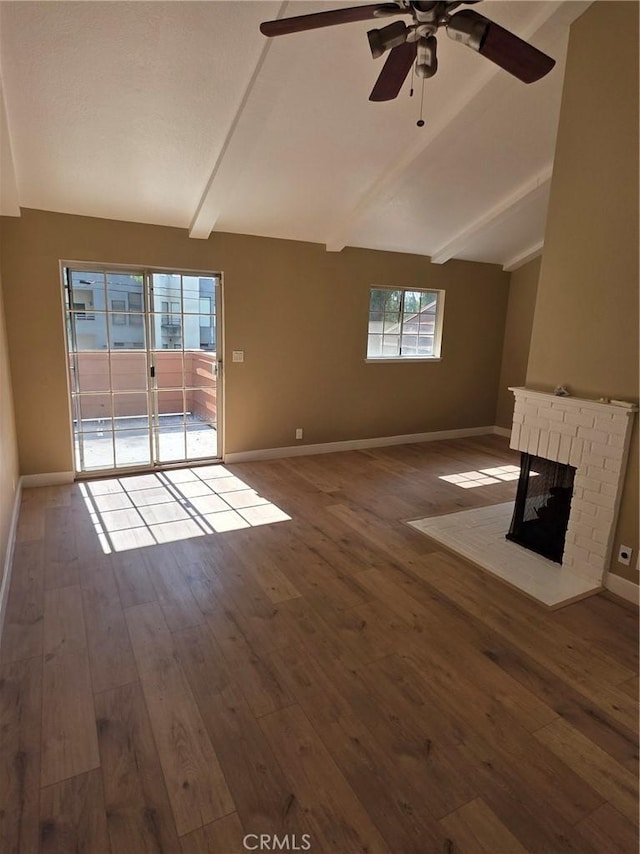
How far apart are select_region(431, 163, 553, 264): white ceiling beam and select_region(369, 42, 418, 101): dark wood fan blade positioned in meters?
2.56

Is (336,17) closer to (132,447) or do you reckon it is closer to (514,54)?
(514,54)

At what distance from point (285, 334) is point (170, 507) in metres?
2.36

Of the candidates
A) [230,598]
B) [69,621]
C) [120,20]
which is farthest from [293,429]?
[120,20]

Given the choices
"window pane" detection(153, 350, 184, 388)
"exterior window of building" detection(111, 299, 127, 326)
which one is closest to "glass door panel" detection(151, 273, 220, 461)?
"window pane" detection(153, 350, 184, 388)

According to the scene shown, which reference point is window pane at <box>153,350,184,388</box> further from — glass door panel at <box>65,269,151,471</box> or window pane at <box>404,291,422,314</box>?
window pane at <box>404,291,422,314</box>

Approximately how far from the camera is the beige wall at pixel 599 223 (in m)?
2.70

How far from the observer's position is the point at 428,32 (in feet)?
6.17

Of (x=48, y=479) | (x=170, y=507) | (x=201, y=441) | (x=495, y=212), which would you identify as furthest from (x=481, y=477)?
(x=48, y=479)

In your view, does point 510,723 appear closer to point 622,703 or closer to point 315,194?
point 622,703

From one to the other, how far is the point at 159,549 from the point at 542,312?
311cm

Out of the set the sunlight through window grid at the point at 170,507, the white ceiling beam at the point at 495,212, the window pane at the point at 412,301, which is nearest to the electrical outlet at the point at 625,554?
the sunlight through window grid at the point at 170,507

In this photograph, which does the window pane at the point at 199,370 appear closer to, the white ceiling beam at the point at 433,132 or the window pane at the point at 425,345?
the white ceiling beam at the point at 433,132

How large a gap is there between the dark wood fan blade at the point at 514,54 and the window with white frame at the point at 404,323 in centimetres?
388

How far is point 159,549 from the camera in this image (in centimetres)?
328
